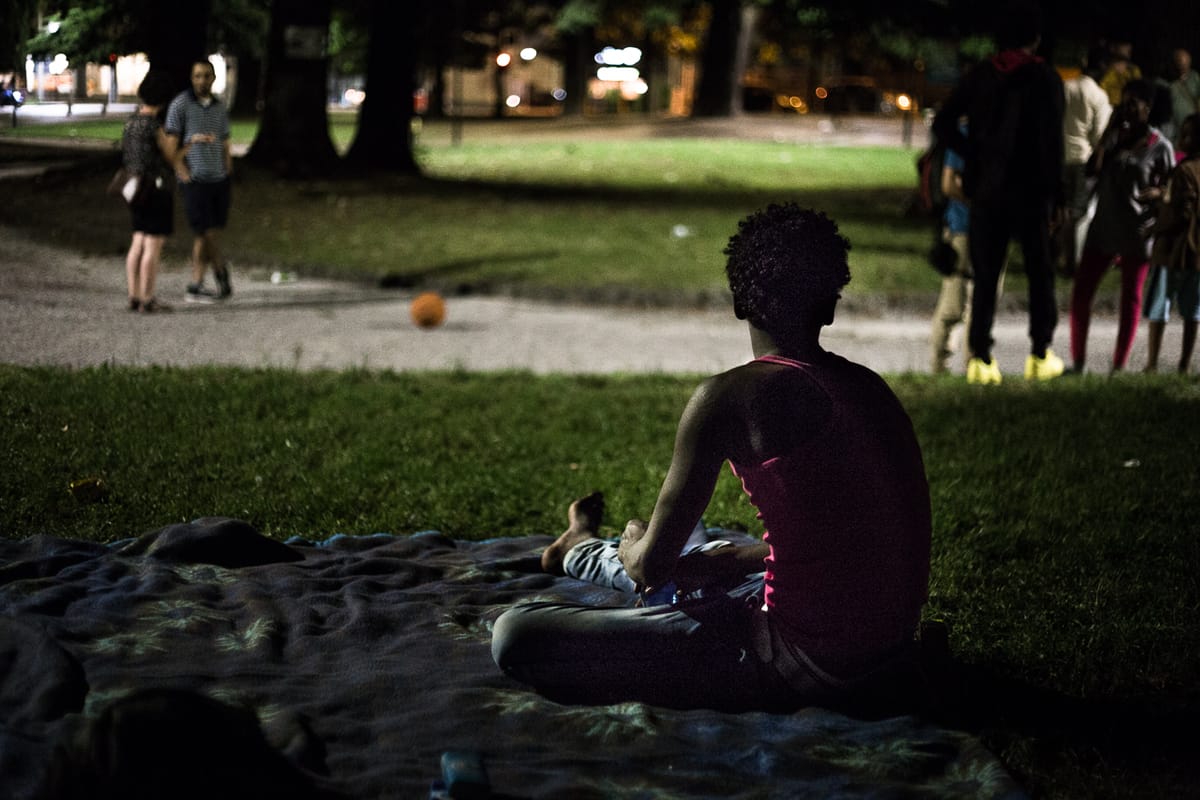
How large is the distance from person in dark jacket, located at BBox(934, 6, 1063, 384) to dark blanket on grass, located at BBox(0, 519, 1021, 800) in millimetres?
4856

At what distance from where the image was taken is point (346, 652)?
4523 millimetres

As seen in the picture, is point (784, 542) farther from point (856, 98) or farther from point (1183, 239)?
point (856, 98)

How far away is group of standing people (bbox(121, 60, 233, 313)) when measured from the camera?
11305 mm

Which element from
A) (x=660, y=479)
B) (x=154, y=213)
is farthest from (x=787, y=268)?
(x=154, y=213)

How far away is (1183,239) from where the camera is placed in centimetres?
962

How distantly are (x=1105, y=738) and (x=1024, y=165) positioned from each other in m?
5.38

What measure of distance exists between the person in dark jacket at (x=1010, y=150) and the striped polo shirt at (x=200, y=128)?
591cm

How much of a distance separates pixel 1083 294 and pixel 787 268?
6953 mm

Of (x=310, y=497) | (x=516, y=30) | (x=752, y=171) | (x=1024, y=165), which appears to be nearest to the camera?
(x=310, y=497)

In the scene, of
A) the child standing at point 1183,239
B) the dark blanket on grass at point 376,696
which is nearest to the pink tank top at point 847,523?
the dark blanket on grass at point 376,696

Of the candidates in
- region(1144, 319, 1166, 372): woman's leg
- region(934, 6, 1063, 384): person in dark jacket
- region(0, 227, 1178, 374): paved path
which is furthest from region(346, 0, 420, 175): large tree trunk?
region(934, 6, 1063, 384): person in dark jacket

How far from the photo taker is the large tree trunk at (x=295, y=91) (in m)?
21.5

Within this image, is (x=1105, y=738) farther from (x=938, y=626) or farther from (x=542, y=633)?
(x=542, y=633)

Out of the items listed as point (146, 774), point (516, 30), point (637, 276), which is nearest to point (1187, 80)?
point (637, 276)
